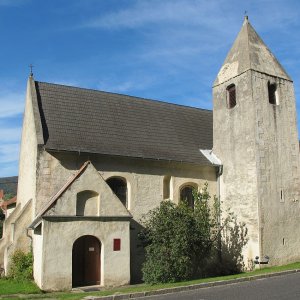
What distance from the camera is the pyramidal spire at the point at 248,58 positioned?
74.0ft

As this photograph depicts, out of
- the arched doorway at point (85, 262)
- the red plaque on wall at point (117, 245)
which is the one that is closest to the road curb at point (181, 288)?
the red plaque on wall at point (117, 245)

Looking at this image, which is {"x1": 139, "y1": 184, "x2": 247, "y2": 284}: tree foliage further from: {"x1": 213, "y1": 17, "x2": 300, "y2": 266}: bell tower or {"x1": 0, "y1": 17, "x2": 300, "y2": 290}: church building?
{"x1": 213, "y1": 17, "x2": 300, "y2": 266}: bell tower

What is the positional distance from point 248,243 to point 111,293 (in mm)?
9413

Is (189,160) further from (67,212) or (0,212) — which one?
(0,212)

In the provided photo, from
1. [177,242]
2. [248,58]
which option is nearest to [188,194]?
[177,242]

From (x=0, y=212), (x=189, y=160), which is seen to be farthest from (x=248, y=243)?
(x=0, y=212)

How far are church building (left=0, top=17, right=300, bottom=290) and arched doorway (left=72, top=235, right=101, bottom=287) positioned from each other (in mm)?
44

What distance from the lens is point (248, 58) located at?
883 inches

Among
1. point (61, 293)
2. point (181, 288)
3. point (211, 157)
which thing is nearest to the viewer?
point (181, 288)

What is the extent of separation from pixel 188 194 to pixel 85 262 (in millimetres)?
7979

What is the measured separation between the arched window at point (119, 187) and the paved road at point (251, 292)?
A: 7452 millimetres

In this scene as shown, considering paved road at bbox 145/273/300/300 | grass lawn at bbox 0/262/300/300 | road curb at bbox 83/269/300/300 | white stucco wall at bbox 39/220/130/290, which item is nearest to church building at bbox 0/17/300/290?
white stucco wall at bbox 39/220/130/290

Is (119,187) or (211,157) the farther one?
(211,157)

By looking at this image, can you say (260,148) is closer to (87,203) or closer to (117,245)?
(117,245)
